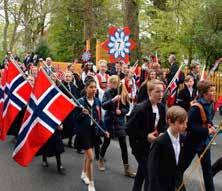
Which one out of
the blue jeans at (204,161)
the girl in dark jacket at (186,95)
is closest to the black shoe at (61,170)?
the blue jeans at (204,161)

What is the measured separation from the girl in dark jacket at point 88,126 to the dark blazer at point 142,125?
1165 millimetres

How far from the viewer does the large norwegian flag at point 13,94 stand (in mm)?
8906

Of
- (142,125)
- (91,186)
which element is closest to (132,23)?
(91,186)

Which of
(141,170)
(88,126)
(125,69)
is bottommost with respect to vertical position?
(141,170)

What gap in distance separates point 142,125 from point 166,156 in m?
1.28

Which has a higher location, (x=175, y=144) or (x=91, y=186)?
(x=175, y=144)

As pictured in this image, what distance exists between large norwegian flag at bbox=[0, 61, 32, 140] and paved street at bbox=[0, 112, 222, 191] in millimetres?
795

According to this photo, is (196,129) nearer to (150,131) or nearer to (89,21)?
(150,131)

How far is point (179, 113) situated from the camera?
5.00 meters

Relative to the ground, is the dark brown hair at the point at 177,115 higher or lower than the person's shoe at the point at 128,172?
higher

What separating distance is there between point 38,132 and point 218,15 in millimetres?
17648

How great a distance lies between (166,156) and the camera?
5.04 metres

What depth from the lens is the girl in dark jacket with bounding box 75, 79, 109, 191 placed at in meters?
7.44

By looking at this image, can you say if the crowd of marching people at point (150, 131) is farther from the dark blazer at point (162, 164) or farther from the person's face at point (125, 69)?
the person's face at point (125, 69)
